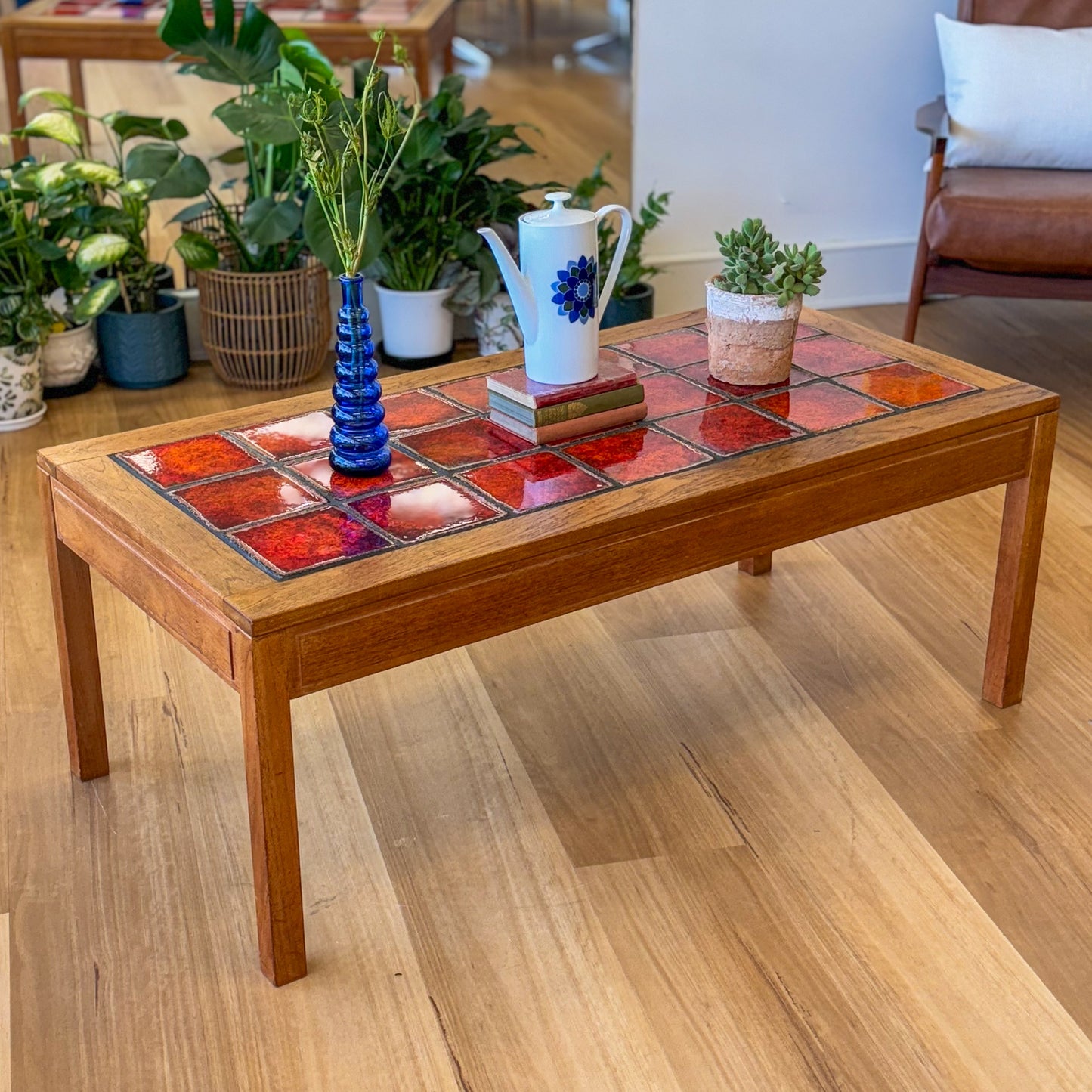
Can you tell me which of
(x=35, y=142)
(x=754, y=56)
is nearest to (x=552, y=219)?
(x=754, y=56)

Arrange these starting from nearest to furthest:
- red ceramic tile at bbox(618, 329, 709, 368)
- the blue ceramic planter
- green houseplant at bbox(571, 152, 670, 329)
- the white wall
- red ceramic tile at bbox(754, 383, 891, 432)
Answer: red ceramic tile at bbox(754, 383, 891, 432)
red ceramic tile at bbox(618, 329, 709, 368)
the blue ceramic planter
green houseplant at bbox(571, 152, 670, 329)
the white wall

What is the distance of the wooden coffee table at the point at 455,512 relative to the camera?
1493 mm

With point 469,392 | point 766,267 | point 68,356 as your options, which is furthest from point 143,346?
point 766,267

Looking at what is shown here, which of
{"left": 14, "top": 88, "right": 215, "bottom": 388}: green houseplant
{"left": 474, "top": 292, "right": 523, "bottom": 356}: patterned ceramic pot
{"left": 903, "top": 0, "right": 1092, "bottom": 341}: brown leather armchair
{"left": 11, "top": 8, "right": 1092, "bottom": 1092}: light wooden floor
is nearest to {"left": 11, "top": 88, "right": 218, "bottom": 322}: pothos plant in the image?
{"left": 14, "top": 88, "right": 215, "bottom": 388}: green houseplant

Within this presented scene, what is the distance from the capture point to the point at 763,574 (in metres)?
2.49

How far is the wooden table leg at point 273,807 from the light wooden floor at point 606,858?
50mm

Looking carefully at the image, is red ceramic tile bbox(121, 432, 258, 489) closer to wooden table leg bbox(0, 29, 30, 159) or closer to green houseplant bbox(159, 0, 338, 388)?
green houseplant bbox(159, 0, 338, 388)

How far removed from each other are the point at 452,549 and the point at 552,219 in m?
0.48

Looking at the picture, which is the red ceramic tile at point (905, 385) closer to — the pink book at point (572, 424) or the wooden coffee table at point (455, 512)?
the wooden coffee table at point (455, 512)

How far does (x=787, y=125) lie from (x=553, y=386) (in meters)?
2.16

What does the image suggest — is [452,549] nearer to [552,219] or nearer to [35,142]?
[552,219]

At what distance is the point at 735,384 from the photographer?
6.49 ft

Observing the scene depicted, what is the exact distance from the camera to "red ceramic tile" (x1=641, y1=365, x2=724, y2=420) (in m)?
1.92

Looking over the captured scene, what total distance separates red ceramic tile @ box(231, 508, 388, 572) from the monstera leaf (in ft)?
6.02
